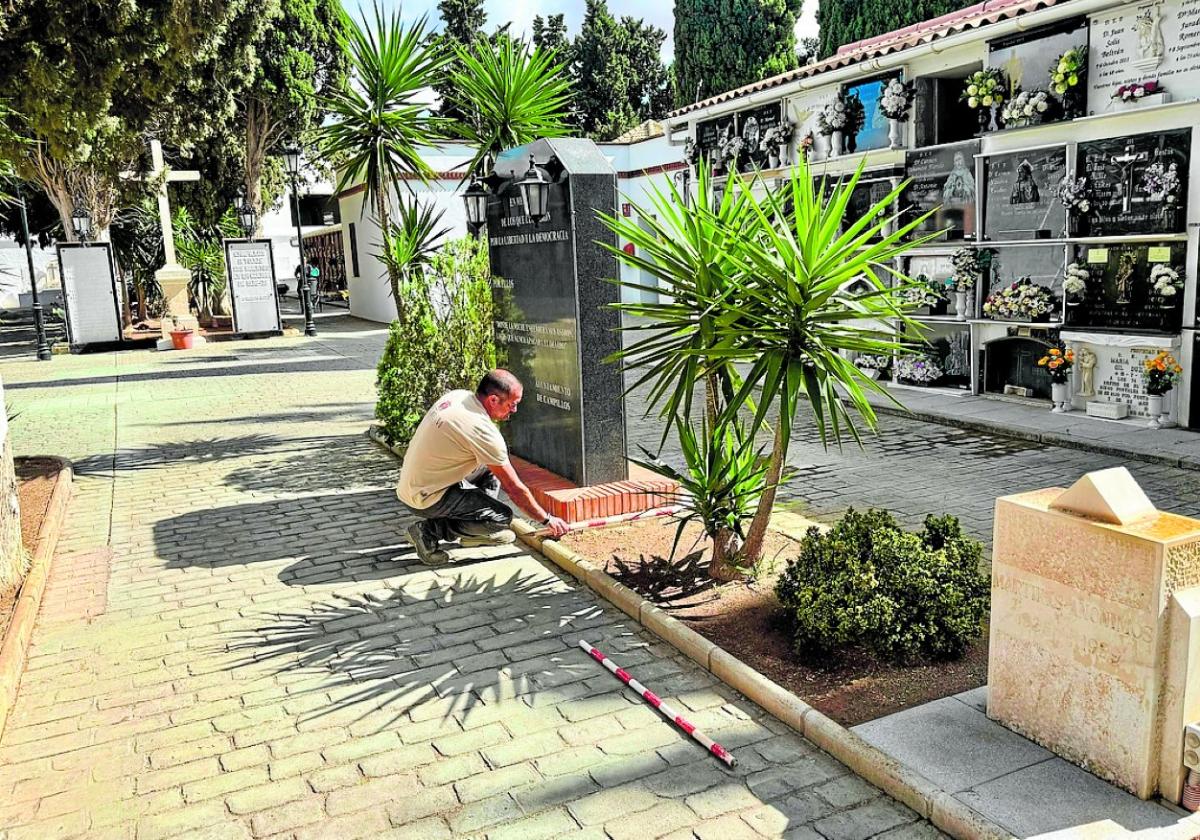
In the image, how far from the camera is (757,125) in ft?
53.6

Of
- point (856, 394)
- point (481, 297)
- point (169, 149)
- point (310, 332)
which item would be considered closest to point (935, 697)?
point (856, 394)

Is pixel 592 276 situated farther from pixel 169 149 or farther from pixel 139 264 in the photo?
pixel 139 264

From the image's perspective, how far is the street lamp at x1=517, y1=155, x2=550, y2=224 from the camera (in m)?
7.25

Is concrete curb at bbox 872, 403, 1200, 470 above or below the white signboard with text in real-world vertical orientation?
below

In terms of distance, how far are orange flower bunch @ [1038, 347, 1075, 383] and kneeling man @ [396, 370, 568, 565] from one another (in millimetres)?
7724

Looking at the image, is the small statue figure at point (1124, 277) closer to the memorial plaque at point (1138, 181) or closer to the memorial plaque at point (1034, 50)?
the memorial plaque at point (1138, 181)

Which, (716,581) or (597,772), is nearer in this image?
(597,772)

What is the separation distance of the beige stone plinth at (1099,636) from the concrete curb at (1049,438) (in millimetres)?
4684

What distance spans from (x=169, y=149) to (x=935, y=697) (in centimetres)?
3025

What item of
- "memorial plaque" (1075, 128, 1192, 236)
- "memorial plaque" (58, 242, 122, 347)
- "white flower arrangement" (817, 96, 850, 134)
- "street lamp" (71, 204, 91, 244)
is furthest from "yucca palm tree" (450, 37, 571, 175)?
"street lamp" (71, 204, 91, 244)

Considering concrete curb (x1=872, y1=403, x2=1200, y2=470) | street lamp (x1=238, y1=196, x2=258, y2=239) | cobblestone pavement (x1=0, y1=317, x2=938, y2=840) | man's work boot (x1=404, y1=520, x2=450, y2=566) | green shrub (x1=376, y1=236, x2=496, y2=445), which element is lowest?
cobblestone pavement (x1=0, y1=317, x2=938, y2=840)

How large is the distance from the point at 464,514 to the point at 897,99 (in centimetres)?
985

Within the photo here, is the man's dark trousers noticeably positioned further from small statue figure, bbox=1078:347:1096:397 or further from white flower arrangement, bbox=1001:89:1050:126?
white flower arrangement, bbox=1001:89:1050:126

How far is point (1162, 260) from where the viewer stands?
10242mm
